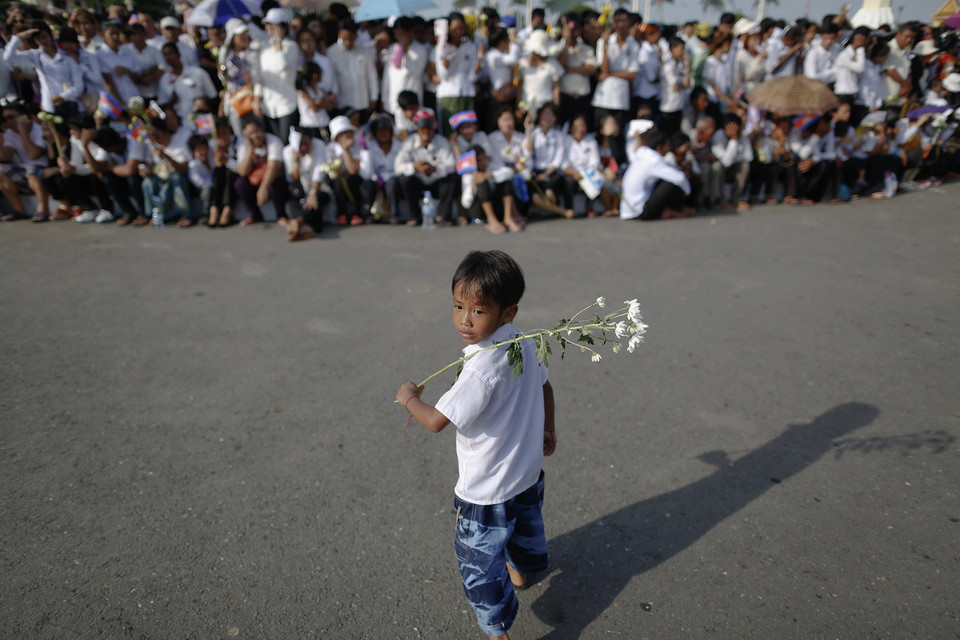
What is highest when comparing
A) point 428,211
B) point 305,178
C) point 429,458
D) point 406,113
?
point 406,113

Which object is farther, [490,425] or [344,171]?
[344,171]

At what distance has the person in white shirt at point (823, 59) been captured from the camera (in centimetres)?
816

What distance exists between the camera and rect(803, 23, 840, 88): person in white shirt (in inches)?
321

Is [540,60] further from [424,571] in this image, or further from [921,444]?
[424,571]

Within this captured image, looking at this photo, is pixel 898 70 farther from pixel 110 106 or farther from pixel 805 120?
pixel 110 106

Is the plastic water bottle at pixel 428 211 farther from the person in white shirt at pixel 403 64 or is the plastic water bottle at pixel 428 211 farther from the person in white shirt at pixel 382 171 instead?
the person in white shirt at pixel 403 64

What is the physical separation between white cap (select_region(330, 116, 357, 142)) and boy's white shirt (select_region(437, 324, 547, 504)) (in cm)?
565

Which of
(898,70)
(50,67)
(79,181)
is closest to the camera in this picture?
(50,67)

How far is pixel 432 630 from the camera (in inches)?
82.8

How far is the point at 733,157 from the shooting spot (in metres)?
7.69

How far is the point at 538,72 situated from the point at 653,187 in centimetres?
211

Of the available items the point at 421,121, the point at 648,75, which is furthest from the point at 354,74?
the point at 648,75

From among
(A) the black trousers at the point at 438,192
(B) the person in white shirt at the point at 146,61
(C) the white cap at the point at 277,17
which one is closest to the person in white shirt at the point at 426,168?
(A) the black trousers at the point at 438,192

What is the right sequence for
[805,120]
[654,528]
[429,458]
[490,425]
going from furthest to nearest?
[805,120], [429,458], [654,528], [490,425]
